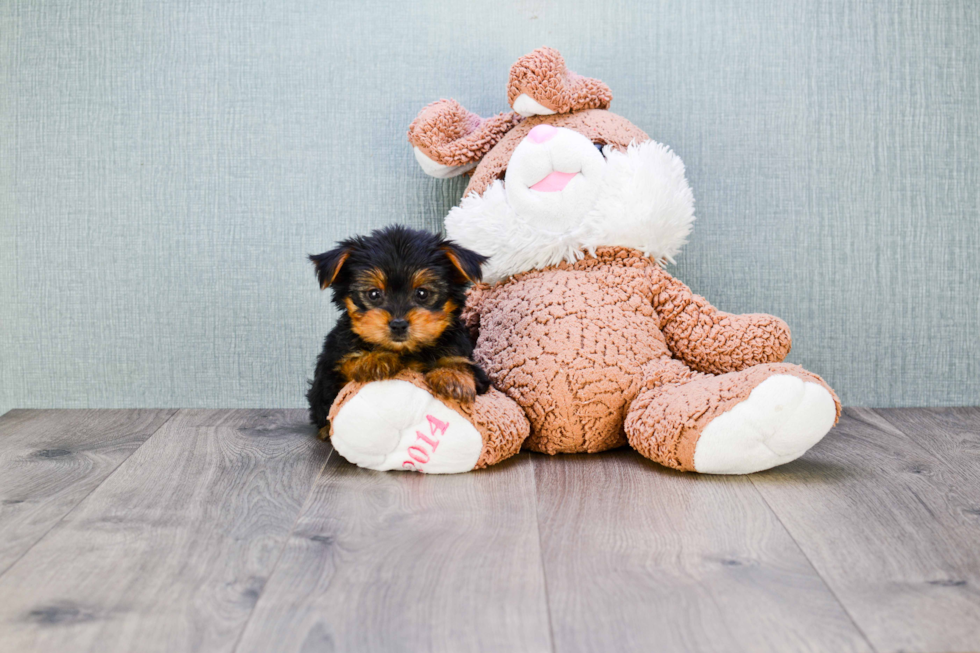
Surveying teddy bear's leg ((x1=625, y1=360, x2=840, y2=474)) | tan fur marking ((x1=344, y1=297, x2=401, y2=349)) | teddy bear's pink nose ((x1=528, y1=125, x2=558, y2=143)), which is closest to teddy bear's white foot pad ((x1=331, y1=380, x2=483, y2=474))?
tan fur marking ((x1=344, y1=297, x2=401, y2=349))

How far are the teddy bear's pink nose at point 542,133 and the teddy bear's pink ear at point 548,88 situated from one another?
0.29 ft

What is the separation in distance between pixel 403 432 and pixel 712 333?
30.9 inches

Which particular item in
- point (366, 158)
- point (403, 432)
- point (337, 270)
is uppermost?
point (366, 158)

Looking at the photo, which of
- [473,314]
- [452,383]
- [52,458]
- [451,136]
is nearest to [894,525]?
[452,383]

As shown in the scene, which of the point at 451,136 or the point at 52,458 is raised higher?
the point at 451,136

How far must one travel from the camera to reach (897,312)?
2393 mm

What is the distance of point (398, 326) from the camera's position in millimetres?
1604

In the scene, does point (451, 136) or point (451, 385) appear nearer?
point (451, 385)

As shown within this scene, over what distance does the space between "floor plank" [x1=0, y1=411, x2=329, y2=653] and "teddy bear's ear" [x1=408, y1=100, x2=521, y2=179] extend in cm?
80

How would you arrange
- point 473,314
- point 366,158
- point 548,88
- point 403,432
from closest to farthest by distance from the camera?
point 403,432, point 548,88, point 473,314, point 366,158

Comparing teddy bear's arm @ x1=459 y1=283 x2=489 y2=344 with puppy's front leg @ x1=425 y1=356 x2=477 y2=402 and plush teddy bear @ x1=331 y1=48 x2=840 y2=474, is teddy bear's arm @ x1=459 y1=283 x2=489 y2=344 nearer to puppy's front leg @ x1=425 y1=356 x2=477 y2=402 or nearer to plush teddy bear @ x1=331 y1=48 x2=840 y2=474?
plush teddy bear @ x1=331 y1=48 x2=840 y2=474

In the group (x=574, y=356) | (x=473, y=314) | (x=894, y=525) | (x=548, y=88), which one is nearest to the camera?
(x=894, y=525)

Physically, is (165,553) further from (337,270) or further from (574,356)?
(574,356)

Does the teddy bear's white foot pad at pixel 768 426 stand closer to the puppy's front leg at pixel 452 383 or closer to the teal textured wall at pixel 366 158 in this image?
the puppy's front leg at pixel 452 383
